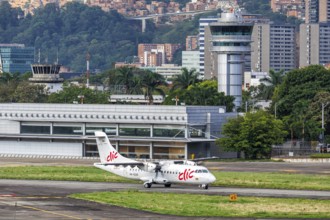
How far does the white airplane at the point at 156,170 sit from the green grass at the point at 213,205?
4458 mm

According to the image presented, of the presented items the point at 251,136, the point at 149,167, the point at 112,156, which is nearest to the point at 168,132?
the point at 251,136

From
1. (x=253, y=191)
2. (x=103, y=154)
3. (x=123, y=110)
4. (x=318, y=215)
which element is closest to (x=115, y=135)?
(x=123, y=110)

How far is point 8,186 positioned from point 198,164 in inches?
683

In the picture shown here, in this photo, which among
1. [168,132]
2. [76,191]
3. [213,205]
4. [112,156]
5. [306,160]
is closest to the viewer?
[213,205]

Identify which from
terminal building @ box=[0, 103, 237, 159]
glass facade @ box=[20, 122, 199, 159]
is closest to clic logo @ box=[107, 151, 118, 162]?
terminal building @ box=[0, 103, 237, 159]

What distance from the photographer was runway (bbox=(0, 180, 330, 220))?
284 ft

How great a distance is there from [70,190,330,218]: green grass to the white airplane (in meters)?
4.46

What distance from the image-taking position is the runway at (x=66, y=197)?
8644cm

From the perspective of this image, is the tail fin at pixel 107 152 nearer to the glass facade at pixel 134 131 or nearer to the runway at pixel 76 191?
the runway at pixel 76 191

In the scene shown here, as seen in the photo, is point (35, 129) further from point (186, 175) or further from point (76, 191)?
point (186, 175)

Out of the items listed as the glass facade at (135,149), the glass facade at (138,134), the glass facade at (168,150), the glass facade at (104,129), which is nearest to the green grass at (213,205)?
the glass facade at (168,150)

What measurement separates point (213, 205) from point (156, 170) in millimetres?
16179

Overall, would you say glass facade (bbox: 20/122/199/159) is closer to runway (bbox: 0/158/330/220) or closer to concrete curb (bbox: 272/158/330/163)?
concrete curb (bbox: 272/158/330/163)

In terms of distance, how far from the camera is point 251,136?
495ft
